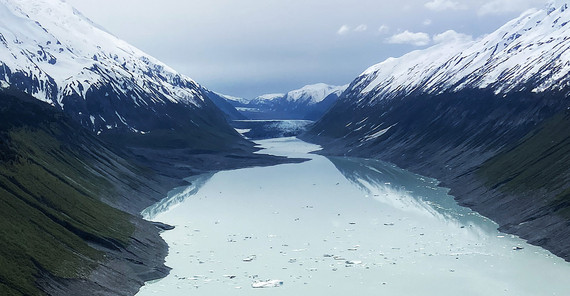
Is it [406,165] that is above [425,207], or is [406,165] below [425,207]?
above

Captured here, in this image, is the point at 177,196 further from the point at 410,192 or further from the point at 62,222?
the point at 62,222

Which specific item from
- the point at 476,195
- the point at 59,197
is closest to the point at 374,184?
the point at 476,195

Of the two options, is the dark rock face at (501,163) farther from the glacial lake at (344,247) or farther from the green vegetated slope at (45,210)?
the green vegetated slope at (45,210)

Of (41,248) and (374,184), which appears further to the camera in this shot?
(374,184)

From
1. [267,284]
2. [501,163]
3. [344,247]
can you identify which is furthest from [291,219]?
[501,163]

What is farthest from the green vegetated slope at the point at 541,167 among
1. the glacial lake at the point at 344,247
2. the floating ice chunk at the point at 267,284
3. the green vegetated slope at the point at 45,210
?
the green vegetated slope at the point at 45,210

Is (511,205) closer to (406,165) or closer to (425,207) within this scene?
(425,207)

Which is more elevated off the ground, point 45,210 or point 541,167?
point 541,167
